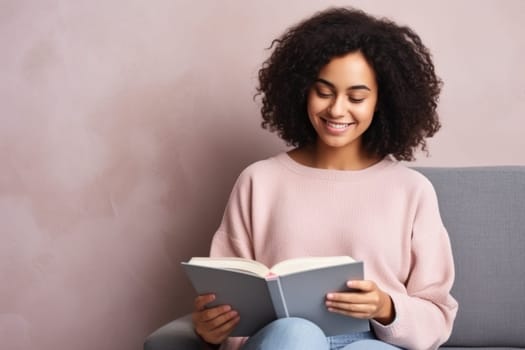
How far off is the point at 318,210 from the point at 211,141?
0.58 meters

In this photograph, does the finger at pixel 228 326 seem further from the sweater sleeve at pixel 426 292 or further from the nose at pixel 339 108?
the nose at pixel 339 108

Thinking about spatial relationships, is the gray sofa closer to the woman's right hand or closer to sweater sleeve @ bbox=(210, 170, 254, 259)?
sweater sleeve @ bbox=(210, 170, 254, 259)

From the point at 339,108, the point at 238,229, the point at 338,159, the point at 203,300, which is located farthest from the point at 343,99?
the point at 203,300

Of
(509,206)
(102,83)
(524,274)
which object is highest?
(102,83)

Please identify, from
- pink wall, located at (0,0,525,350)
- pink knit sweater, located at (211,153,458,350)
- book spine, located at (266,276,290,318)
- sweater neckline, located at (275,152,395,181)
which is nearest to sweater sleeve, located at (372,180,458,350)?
pink knit sweater, located at (211,153,458,350)

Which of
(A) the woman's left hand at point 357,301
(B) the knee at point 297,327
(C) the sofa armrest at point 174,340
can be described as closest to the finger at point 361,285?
(A) the woman's left hand at point 357,301

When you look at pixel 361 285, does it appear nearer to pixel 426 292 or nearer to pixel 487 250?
pixel 426 292

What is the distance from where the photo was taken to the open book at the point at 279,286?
1596mm

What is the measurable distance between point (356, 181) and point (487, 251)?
0.39 m

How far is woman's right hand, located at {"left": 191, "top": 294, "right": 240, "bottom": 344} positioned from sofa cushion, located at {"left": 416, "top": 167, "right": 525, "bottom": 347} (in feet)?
2.13

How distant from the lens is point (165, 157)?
2.46 m

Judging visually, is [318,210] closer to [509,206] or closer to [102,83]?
[509,206]

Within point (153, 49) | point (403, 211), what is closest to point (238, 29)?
point (153, 49)

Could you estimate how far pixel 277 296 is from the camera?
163 centimetres
